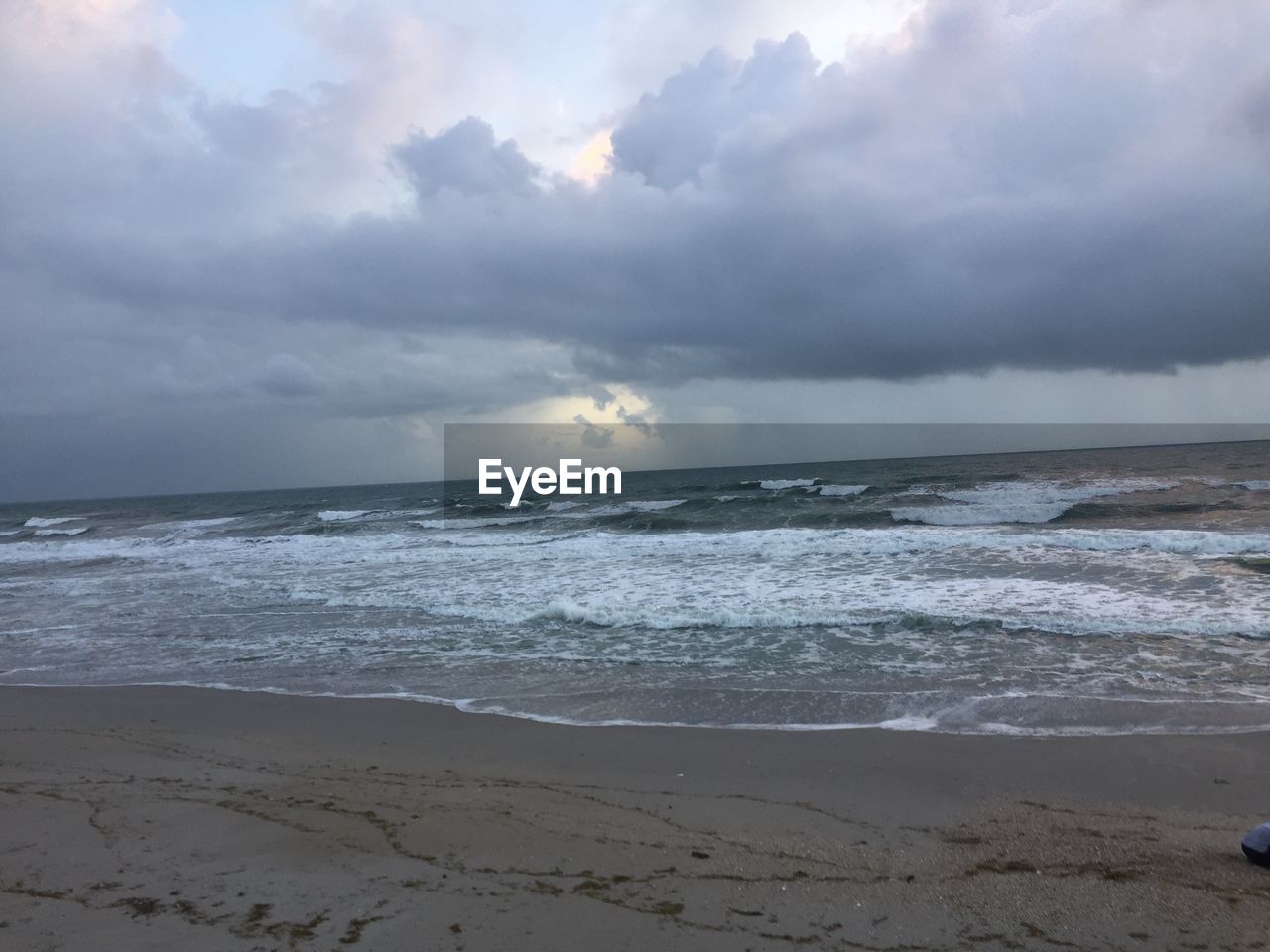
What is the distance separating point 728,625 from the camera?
10.4 m

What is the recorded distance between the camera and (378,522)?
34.2 m

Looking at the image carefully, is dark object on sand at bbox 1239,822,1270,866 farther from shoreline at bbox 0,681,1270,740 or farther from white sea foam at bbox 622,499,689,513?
white sea foam at bbox 622,499,689,513

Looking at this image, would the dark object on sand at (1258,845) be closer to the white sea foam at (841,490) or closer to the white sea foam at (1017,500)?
the white sea foam at (1017,500)

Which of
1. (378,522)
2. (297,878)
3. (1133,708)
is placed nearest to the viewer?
(297,878)

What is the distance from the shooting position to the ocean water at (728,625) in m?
6.86

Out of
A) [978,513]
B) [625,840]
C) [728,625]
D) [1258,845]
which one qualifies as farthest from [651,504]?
[1258,845]

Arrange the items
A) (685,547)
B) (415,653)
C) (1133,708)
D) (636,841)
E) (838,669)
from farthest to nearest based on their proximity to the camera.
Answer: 1. (685,547)
2. (415,653)
3. (838,669)
4. (1133,708)
5. (636,841)

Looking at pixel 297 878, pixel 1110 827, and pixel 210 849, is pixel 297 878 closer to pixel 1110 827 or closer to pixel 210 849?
pixel 210 849

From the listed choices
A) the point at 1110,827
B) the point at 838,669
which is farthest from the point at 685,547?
the point at 1110,827

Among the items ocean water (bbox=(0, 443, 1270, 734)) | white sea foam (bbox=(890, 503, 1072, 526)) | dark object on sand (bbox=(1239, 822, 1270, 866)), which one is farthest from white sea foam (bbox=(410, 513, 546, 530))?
dark object on sand (bbox=(1239, 822, 1270, 866))

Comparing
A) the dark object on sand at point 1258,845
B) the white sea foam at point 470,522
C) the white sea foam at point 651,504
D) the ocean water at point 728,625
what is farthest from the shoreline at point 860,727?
the white sea foam at point 651,504

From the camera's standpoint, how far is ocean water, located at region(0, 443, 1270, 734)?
Answer: 270 inches

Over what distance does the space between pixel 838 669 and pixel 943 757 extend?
2.52 m

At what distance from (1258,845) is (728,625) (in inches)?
273
